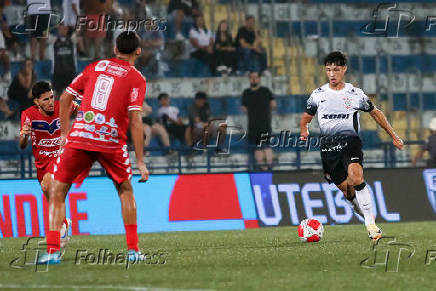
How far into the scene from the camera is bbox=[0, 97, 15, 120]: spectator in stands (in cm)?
1991

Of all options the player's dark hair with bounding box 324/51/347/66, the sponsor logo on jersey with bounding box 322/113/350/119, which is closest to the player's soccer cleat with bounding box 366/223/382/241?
the sponsor logo on jersey with bounding box 322/113/350/119

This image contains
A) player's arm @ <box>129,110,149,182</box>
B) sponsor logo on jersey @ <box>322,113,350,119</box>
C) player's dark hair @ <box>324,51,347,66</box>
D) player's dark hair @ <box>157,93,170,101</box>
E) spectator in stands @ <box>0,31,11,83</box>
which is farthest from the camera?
player's dark hair @ <box>157,93,170,101</box>

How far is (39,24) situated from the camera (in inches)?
821

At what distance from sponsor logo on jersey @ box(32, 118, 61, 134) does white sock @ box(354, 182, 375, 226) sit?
376cm

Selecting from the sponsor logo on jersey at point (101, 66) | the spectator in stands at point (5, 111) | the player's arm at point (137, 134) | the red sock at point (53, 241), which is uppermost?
the sponsor logo on jersey at point (101, 66)

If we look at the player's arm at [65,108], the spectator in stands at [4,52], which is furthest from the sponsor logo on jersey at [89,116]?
the spectator in stands at [4,52]

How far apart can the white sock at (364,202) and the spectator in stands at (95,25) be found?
1004 cm

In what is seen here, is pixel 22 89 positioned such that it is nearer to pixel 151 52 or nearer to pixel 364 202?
pixel 151 52

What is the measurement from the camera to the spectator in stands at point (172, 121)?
20422mm

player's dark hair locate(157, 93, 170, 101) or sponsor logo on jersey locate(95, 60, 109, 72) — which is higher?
sponsor logo on jersey locate(95, 60, 109, 72)

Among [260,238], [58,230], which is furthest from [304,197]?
[58,230]

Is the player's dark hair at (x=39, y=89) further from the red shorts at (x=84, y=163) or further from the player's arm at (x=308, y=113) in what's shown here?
the player's arm at (x=308, y=113)

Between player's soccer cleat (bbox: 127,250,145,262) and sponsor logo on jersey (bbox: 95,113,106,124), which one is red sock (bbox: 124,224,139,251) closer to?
player's soccer cleat (bbox: 127,250,145,262)

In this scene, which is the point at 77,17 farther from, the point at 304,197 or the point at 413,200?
the point at 413,200
